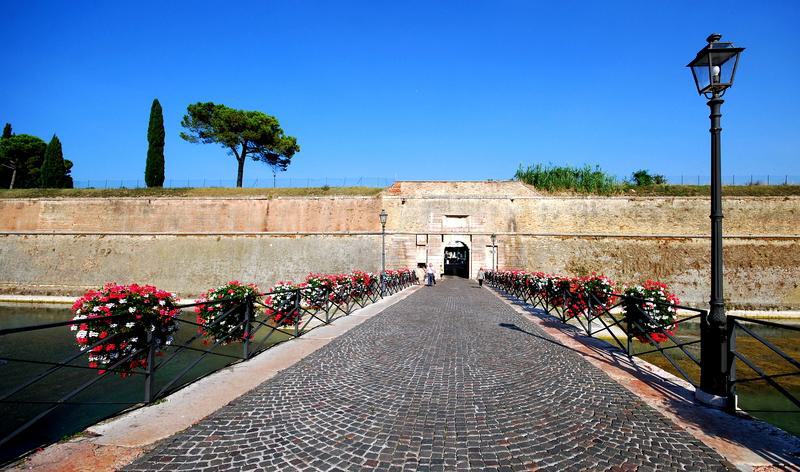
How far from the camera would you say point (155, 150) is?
107 ft

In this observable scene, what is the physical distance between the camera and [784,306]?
22531 millimetres

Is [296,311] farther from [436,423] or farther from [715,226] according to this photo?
[715,226]

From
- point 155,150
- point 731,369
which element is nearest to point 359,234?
point 155,150

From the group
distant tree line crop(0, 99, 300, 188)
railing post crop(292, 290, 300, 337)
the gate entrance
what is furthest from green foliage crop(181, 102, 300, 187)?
railing post crop(292, 290, 300, 337)

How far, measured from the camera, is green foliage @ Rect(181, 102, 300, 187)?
36.2m

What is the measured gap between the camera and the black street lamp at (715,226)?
3.79 meters

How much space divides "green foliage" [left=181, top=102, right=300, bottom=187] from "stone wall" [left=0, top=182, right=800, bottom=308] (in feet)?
32.3

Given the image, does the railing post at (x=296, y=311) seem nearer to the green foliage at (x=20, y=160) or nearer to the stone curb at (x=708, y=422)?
the stone curb at (x=708, y=422)

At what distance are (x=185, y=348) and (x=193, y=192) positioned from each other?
2927cm

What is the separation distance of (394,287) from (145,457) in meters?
15.7

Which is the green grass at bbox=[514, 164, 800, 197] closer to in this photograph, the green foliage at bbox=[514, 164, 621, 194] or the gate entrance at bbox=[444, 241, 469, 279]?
the green foliage at bbox=[514, 164, 621, 194]

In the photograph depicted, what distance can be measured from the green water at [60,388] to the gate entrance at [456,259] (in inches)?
1042

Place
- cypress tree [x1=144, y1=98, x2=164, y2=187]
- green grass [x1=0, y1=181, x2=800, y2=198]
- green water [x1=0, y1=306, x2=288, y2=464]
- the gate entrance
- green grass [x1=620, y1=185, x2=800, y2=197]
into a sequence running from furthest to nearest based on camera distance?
the gate entrance
cypress tree [x1=144, y1=98, x2=164, y2=187]
green grass [x1=0, y1=181, x2=800, y2=198]
green grass [x1=620, y1=185, x2=800, y2=197]
green water [x1=0, y1=306, x2=288, y2=464]

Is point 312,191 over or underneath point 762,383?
over
